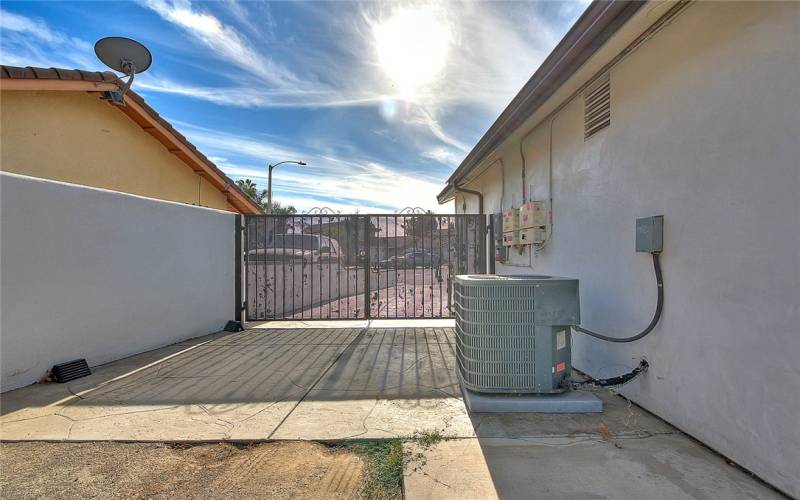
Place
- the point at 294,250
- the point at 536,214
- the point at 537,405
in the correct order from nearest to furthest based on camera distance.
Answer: the point at 537,405 → the point at 536,214 → the point at 294,250

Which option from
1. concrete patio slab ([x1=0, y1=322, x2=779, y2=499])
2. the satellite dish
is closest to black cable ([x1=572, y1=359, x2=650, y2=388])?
concrete patio slab ([x1=0, y1=322, x2=779, y2=499])

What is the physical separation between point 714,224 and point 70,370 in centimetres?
598

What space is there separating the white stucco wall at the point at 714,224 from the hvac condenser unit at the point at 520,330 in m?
0.65

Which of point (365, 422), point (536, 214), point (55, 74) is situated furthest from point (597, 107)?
point (55, 74)

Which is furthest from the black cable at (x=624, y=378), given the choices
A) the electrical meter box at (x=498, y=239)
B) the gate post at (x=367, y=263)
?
the gate post at (x=367, y=263)

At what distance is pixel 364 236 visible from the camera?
6.41m

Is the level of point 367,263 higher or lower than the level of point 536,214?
lower

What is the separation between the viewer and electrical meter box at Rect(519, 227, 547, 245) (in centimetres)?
457

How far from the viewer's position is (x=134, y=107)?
6371 mm

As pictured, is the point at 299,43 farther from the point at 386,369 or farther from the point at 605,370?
the point at 605,370

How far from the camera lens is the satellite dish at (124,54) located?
4859 mm

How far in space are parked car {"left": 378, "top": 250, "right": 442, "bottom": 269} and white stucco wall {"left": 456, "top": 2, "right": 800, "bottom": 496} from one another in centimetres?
381

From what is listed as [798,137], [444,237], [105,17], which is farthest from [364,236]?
[798,137]

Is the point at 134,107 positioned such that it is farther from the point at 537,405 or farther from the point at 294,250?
the point at 537,405
